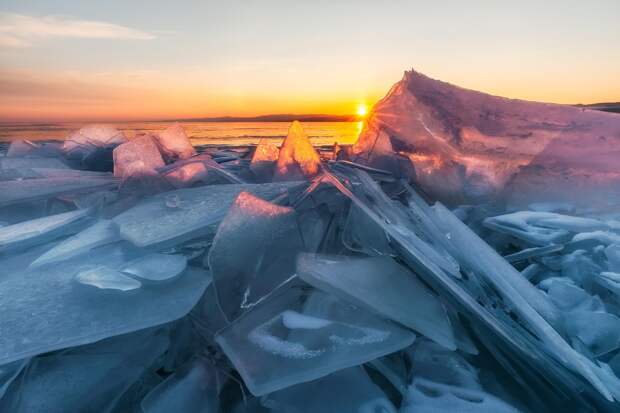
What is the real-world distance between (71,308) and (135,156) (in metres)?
0.84

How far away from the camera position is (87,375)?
0.74m

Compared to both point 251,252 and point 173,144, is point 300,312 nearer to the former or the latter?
point 251,252

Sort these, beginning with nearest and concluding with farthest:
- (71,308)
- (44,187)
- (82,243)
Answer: (71,308)
(82,243)
(44,187)

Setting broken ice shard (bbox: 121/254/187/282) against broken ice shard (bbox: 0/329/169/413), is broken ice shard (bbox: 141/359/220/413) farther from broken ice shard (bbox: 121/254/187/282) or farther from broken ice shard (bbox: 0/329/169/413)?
broken ice shard (bbox: 121/254/187/282)

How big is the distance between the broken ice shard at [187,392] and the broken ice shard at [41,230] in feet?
2.15

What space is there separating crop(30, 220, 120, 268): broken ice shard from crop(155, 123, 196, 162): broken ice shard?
2.53 feet

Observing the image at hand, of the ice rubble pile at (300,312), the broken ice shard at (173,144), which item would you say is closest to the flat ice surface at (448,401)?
the ice rubble pile at (300,312)

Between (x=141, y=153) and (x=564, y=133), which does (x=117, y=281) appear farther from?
(x=564, y=133)

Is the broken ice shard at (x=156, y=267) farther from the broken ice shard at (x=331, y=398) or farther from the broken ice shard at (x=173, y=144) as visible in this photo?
the broken ice shard at (x=173, y=144)

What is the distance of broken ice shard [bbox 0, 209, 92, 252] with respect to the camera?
1.11 meters

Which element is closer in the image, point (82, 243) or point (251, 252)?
point (251, 252)

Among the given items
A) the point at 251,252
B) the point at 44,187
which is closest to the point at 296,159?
the point at 251,252

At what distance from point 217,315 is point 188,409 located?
0.21 metres

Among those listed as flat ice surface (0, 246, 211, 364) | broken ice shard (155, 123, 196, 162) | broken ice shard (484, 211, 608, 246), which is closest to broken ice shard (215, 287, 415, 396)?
flat ice surface (0, 246, 211, 364)
